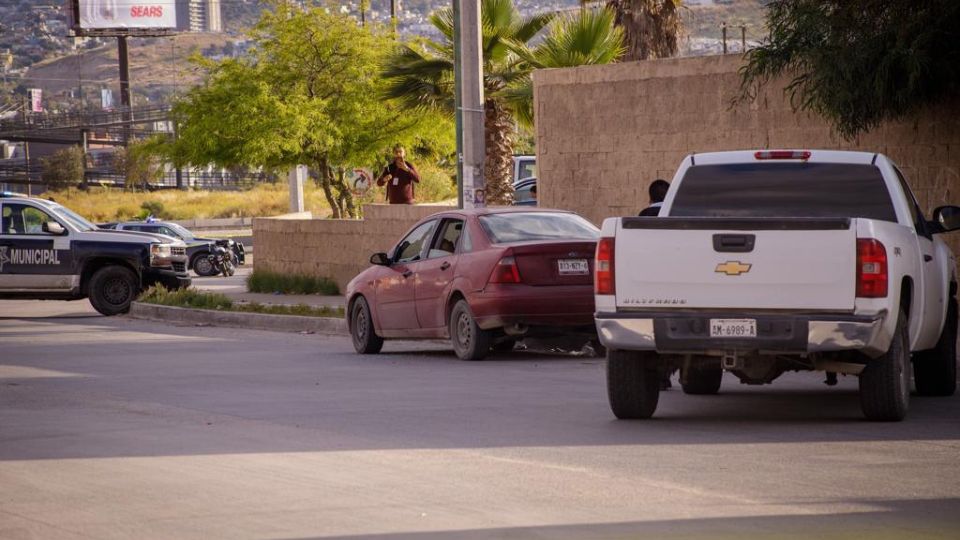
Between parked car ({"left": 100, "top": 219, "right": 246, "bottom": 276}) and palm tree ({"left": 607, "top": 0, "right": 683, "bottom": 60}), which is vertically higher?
palm tree ({"left": 607, "top": 0, "right": 683, "bottom": 60})

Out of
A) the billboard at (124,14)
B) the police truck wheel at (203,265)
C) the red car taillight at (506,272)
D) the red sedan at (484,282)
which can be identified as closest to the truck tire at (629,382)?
the red sedan at (484,282)

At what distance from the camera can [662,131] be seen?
21.7 m

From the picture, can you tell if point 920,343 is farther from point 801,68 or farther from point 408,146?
point 408,146

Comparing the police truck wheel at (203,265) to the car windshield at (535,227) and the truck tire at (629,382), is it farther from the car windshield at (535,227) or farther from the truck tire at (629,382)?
the truck tire at (629,382)

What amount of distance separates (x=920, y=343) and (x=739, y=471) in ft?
11.0

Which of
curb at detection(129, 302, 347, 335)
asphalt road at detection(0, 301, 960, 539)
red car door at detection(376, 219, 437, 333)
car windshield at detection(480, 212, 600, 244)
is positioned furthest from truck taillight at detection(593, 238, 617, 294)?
curb at detection(129, 302, 347, 335)

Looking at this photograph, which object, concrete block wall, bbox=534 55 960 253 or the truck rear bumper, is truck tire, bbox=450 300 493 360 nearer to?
the truck rear bumper

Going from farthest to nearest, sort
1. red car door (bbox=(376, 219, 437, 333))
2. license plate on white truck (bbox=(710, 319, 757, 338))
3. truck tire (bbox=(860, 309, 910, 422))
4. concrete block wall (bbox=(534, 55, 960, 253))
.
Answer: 1. concrete block wall (bbox=(534, 55, 960, 253))
2. red car door (bbox=(376, 219, 437, 333))
3. truck tire (bbox=(860, 309, 910, 422))
4. license plate on white truck (bbox=(710, 319, 757, 338))

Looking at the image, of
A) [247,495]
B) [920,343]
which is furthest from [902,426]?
[247,495]

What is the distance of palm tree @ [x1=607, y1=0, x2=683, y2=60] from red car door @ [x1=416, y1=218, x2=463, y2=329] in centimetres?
1178

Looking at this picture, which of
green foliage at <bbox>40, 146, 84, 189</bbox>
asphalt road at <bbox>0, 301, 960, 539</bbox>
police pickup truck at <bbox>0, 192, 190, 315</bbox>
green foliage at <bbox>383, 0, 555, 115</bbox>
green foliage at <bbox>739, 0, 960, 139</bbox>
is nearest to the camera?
asphalt road at <bbox>0, 301, 960, 539</bbox>

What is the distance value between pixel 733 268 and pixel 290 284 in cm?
2097

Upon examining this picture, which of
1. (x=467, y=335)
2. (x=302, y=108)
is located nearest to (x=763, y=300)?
(x=467, y=335)

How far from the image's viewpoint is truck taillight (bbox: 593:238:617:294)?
10.7m
